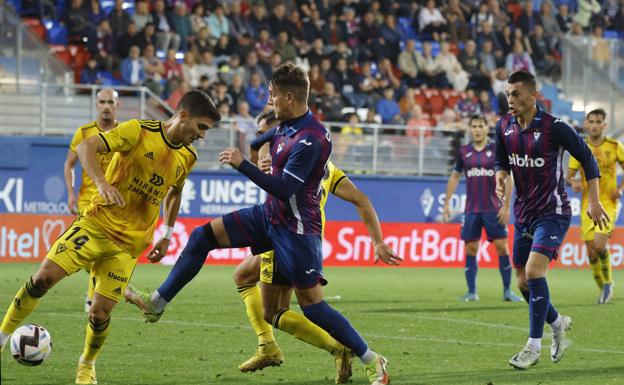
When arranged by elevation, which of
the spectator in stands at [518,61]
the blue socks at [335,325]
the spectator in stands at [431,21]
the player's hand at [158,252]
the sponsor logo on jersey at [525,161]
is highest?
the spectator in stands at [431,21]

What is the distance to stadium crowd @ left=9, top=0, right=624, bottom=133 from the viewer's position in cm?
2383

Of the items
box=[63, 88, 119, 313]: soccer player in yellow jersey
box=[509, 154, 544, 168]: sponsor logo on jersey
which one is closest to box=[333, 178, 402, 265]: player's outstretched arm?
box=[509, 154, 544, 168]: sponsor logo on jersey

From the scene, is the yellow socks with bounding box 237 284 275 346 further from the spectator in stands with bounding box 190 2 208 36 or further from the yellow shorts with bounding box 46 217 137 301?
the spectator in stands with bounding box 190 2 208 36

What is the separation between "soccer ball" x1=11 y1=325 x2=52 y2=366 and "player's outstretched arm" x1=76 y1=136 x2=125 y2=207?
1.13 meters

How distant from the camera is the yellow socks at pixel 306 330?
8203mm

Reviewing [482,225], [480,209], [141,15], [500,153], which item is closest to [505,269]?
[482,225]

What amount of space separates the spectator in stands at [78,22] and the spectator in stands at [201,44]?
2.14 meters

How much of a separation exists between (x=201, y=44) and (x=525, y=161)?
15.9 m

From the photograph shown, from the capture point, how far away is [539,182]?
952cm

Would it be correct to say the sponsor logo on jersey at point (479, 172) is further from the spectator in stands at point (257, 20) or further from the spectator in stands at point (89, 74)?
the spectator in stands at point (257, 20)

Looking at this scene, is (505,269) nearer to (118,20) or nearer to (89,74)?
(89,74)

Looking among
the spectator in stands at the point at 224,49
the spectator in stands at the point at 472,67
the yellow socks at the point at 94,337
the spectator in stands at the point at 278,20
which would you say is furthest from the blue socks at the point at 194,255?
the spectator in stands at the point at 472,67

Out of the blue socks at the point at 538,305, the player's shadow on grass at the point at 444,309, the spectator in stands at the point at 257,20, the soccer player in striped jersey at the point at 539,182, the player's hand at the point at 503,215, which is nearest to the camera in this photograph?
the blue socks at the point at 538,305

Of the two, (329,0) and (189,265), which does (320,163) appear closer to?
(189,265)
